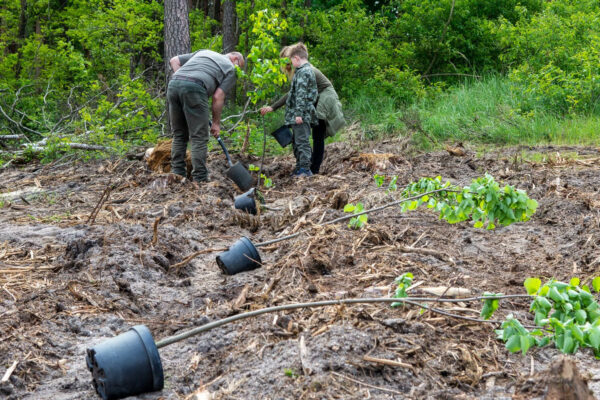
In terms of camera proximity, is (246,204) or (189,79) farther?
(189,79)

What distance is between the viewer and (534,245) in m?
4.95

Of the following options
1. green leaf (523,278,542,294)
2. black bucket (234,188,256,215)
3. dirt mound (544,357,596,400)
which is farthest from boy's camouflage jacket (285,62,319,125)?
dirt mound (544,357,596,400)

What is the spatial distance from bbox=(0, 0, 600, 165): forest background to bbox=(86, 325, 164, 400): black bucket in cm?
480

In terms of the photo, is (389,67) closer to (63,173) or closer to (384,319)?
(63,173)

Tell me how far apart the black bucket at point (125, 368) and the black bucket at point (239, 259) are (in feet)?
6.11

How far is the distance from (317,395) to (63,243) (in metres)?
3.59

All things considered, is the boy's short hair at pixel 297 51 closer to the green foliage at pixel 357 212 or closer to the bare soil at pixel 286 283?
the bare soil at pixel 286 283

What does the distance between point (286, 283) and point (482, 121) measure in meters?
7.67

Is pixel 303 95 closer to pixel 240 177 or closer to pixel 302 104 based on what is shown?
pixel 302 104

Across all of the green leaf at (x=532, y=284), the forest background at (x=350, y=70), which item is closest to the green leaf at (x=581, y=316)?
the green leaf at (x=532, y=284)

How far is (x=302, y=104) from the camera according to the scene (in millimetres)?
8352

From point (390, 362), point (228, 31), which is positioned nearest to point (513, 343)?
point (390, 362)

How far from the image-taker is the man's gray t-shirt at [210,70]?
762 centimetres

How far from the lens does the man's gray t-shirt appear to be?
762 cm
